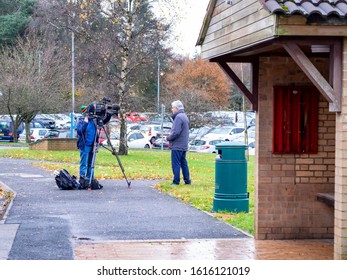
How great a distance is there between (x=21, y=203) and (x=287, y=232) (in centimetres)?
537

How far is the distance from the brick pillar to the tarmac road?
8.74 feet

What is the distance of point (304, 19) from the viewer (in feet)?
26.1

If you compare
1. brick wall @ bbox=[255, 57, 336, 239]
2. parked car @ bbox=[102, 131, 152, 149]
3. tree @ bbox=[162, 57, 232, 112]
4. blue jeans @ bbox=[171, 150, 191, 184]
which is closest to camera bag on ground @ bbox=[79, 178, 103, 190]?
blue jeans @ bbox=[171, 150, 191, 184]

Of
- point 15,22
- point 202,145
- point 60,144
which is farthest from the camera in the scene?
point 15,22

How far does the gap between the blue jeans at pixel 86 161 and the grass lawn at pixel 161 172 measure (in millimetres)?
1577

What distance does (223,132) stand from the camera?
1820 inches

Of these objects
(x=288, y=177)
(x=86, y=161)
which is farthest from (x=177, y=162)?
(x=288, y=177)

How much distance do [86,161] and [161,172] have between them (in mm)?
5452

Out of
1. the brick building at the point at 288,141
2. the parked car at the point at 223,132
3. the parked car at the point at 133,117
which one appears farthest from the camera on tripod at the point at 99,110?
the parked car at the point at 223,132

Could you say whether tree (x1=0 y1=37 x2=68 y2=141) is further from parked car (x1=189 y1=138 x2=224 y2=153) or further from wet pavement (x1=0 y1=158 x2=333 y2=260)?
wet pavement (x1=0 y1=158 x2=333 y2=260)

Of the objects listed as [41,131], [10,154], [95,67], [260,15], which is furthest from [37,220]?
[41,131]

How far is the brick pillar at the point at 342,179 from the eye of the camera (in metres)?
7.95

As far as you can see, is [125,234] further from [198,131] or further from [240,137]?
[240,137]

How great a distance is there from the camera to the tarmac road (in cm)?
980
